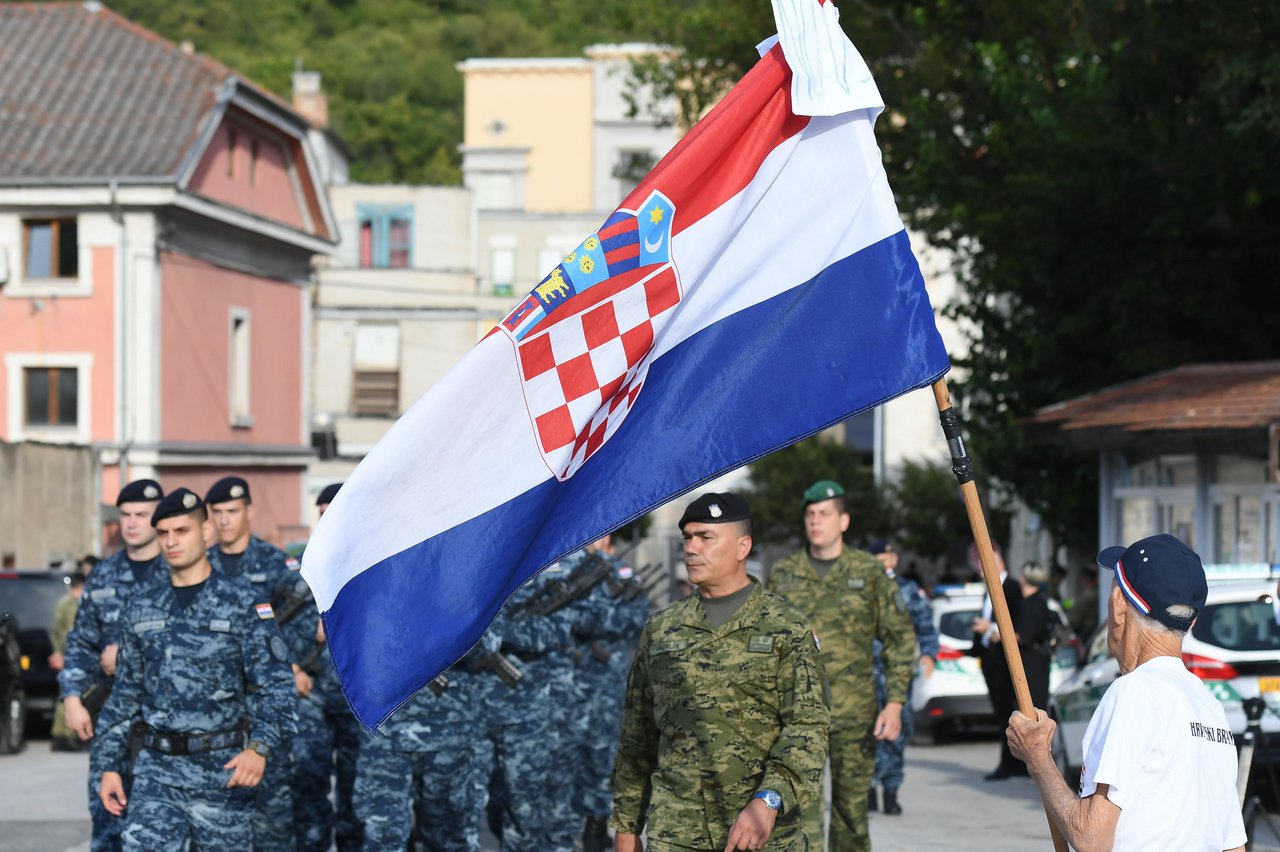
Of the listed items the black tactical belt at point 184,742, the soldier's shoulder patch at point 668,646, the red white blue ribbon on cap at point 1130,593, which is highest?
the red white blue ribbon on cap at point 1130,593

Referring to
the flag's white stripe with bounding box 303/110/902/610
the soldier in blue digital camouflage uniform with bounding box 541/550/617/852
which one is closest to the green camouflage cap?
the soldier in blue digital camouflage uniform with bounding box 541/550/617/852

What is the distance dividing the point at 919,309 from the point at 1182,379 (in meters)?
17.2

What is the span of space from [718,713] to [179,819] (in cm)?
275

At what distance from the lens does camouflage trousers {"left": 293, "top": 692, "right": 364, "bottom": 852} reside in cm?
1119

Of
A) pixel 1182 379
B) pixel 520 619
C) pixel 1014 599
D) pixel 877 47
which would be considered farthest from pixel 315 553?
pixel 877 47

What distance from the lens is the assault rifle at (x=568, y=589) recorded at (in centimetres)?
1132

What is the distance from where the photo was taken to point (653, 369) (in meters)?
6.47

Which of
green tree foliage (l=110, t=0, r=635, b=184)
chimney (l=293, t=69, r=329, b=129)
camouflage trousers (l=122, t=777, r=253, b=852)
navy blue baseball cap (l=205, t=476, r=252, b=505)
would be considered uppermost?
green tree foliage (l=110, t=0, r=635, b=184)

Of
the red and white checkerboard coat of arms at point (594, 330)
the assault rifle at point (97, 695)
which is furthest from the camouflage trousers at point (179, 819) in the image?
the red and white checkerboard coat of arms at point (594, 330)

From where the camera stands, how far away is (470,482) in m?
6.33

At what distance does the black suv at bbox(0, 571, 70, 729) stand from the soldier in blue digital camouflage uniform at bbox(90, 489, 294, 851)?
13.5m

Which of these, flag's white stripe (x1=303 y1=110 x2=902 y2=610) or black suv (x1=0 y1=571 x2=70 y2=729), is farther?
black suv (x1=0 y1=571 x2=70 y2=729)

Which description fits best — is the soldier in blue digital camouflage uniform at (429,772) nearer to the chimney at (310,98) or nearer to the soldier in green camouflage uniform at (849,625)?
the soldier in green camouflage uniform at (849,625)

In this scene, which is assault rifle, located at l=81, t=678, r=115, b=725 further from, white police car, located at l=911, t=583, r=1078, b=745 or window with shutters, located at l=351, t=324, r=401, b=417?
window with shutters, located at l=351, t=324, r=401, b=417
